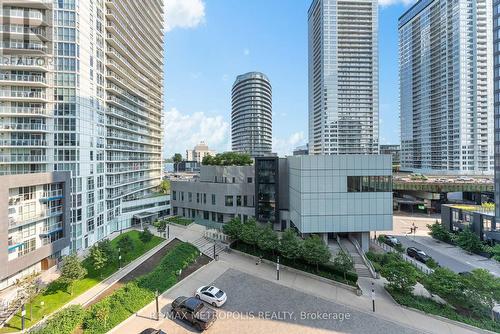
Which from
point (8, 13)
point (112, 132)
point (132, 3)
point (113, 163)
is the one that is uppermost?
point (132, 3)

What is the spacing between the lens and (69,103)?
35.7 metres

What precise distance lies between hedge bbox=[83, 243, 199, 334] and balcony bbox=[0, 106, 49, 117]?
2585 centimetres

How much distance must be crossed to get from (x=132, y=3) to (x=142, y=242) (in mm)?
49497

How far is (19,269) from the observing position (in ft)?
79.7

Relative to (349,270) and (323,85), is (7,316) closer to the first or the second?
(349,270)

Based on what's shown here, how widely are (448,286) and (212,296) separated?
2021cm

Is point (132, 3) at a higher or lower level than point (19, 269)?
higher

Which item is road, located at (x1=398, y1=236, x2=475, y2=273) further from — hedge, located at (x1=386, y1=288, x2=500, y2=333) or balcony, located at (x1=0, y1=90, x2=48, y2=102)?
balcony, located at (x1=0, y1=90, x2=48, y2=102)

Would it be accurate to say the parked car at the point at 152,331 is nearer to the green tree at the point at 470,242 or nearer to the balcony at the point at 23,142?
the balcony at the point at 23,142

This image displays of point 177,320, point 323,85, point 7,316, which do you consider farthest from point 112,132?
point 323,85

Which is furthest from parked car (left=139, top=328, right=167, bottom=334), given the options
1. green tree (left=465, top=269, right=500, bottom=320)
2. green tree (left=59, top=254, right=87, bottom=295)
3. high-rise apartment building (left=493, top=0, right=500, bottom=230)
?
high-rise apartment building (left=493, top=0, right=500, bottom=230)

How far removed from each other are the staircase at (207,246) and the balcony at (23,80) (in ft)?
98.9

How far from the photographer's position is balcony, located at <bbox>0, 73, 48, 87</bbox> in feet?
111

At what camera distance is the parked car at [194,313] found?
18.7m
